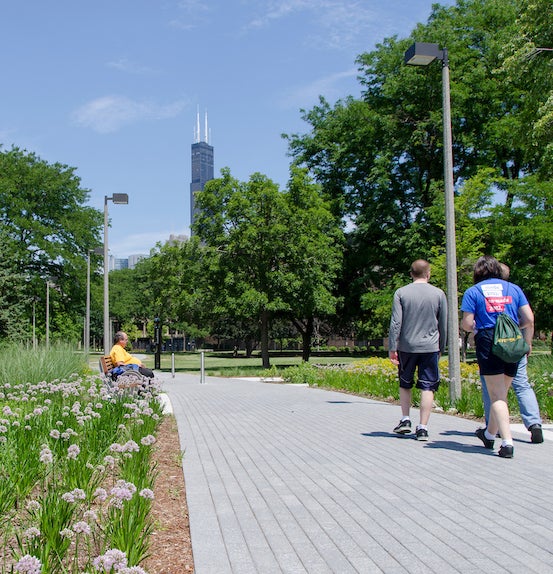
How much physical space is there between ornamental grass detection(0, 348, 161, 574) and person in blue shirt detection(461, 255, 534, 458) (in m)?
3.21

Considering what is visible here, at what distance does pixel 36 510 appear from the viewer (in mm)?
3584

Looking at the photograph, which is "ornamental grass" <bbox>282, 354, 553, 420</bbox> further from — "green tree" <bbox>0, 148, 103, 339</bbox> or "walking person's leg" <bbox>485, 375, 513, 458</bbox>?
"green tree" <bbox>0, 148, 103, 339</bbox>

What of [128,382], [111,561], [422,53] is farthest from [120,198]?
[111,561]

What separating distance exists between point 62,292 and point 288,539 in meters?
44.1

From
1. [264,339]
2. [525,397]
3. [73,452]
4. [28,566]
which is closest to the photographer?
[28,566]

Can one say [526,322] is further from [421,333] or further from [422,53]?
[422,53]

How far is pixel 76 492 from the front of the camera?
3500mm

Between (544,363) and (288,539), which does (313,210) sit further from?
(288,539)

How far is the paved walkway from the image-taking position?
338 cm

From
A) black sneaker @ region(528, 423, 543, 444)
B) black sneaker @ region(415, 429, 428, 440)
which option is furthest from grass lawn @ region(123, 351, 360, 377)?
black sneaker @ region(528, 423, 543, 444)

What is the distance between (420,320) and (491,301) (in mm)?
921

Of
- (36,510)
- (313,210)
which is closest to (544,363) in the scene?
(36,510)

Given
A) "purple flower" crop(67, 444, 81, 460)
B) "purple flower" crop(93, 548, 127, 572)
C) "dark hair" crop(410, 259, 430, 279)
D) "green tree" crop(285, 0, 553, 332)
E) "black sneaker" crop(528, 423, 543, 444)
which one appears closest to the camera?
"purple flower" crop(93, 548, 127, 572)

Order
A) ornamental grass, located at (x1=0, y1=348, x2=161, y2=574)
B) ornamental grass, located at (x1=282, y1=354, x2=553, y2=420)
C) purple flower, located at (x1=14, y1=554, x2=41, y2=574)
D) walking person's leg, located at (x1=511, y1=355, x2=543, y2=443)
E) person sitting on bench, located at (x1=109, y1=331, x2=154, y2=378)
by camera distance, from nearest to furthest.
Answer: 1. purple flower, located at (x1=14, y1=554, x2=41, y2=574)
2. ornamental grass, located at (x1=0, y1=348, x2=161, y2=574)
3. walking person's leg, located at (x1=511, y1=355, x2=543, y2=443)
4. ornamental grass, located at (x1=282, y1=354, x2=553, y2=420)
5. person sitting on bench, located at (x1=109, y1=331, x2=154, y2=378)
